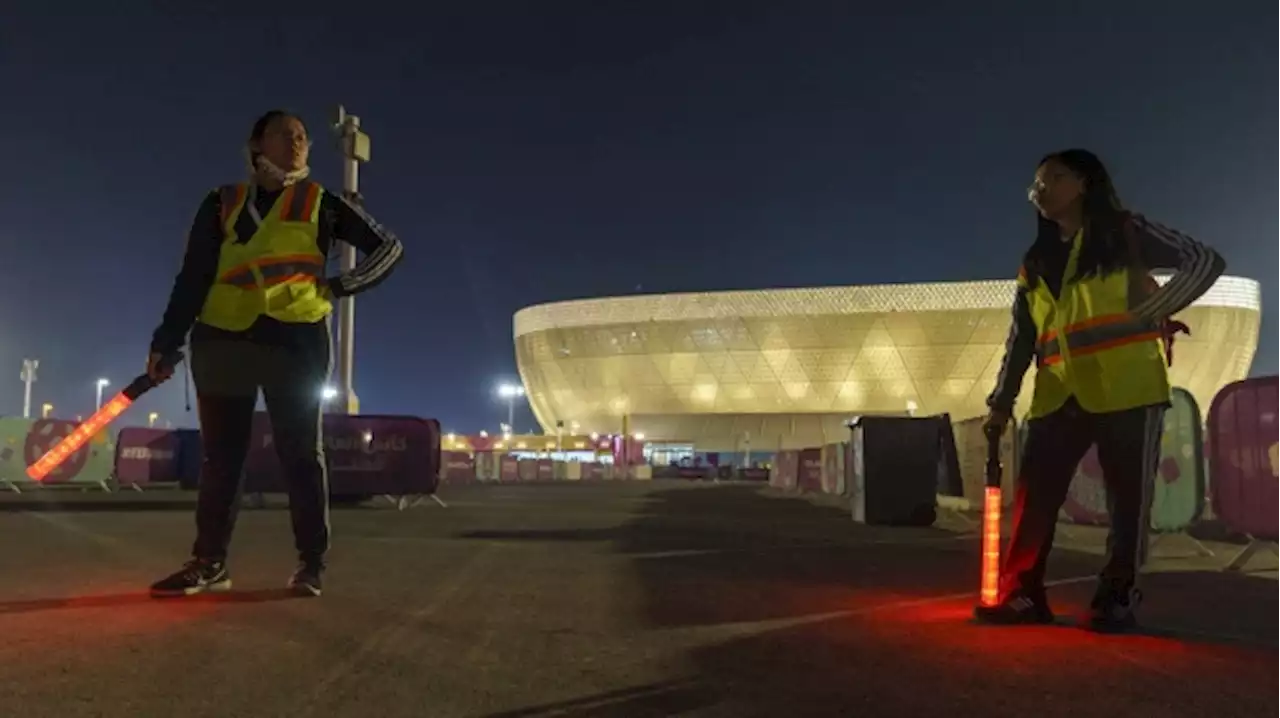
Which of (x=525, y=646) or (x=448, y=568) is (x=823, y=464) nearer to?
(x=448, y=568)

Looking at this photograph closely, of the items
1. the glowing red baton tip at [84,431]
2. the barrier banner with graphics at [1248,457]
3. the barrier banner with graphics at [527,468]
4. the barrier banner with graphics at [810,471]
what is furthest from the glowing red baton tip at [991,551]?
the barrier banner with graphics at [527,468]

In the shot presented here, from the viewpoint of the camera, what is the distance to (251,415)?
4570 mm

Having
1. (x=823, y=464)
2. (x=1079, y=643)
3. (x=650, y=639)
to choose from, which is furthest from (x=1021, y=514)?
(x=823, y=464)

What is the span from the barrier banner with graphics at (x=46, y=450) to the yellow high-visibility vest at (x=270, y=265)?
18174 mm

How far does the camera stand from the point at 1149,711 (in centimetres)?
250

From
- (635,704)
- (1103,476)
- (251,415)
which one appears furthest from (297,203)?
(1103,476)

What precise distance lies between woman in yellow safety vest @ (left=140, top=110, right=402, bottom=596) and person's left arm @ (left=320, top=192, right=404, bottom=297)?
12mm

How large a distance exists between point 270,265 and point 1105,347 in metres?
3.38

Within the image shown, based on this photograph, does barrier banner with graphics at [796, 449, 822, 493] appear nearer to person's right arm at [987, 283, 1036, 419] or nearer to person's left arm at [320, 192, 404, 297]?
person's right arm at [987, 283, 1036, 419]

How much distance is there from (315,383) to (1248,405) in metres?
6.97

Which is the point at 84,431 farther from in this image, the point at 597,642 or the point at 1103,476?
the point at 1103,476

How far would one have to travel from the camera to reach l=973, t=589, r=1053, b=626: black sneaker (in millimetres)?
3916

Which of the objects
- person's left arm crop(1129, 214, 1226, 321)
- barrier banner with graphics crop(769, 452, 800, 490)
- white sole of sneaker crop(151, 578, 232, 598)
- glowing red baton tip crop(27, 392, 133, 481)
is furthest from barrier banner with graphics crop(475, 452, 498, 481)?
person's left arm crop(1129, 214, 1226, 321)

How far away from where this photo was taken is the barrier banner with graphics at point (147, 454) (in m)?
18.9
